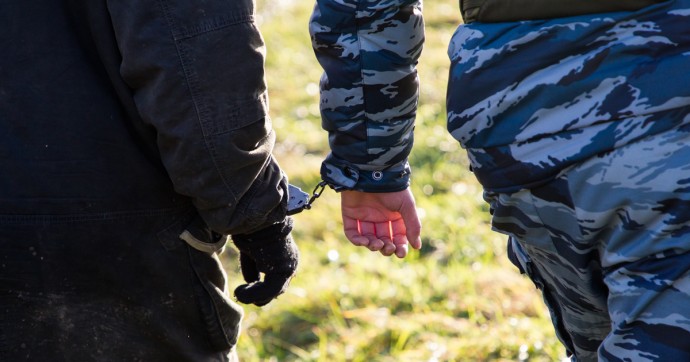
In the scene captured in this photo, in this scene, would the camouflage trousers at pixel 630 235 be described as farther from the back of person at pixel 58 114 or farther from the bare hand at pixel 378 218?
the back of person at pixel 58 114

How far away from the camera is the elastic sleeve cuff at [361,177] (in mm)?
2715

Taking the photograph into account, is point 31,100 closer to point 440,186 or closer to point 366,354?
point 366,354

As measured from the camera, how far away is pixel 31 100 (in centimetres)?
235

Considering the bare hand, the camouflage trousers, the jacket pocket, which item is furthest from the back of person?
the camouflage trousers

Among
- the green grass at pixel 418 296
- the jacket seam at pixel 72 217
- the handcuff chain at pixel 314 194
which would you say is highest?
the jacket seam at pixel 72 217

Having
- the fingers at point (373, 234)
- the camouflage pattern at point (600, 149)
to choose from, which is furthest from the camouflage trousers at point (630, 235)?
the fingers at point (373, 234)

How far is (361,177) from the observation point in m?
2.72

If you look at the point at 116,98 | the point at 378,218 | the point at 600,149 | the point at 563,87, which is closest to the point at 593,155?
the point at 600,149

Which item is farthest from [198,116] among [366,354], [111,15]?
[366,354]

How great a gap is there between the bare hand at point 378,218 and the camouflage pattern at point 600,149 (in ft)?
2.18

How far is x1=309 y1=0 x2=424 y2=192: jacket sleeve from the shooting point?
2486 millimetres

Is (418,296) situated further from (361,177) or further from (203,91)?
(203,91)

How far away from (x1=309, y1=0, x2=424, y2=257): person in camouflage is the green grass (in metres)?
1.08

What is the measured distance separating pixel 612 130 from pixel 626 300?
313 millimetres
